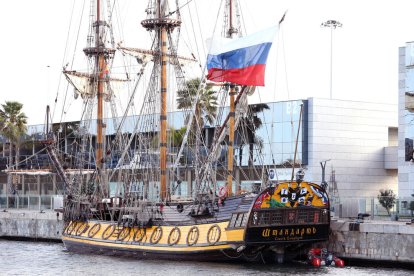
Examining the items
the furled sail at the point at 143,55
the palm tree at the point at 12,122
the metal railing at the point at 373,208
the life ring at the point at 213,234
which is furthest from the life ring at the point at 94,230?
the palm tree at the point at 12,122

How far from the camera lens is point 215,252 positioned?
4622 centimetres

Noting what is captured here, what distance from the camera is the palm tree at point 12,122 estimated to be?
319ft

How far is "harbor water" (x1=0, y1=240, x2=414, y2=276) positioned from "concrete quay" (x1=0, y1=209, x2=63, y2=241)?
13239mm

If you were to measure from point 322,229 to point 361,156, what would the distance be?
33.9 meters

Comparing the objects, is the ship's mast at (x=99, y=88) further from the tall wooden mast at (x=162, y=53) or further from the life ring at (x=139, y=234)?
the life ring at (x=139, y=234)

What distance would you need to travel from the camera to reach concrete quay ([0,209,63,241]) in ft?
225

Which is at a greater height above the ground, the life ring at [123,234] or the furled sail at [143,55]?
the furled sail at [143,55]

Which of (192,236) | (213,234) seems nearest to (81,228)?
(192,236)

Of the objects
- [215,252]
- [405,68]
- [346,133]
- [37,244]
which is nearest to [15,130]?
[37,244]

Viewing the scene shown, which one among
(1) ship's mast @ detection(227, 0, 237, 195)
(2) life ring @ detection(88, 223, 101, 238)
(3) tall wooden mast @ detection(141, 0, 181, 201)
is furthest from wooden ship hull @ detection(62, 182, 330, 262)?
(3) tall wooden mast @ detection(141, 0, 181, 201)

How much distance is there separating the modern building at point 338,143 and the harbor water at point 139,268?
27181 millimetres

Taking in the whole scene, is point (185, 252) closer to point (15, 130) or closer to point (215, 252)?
point (215, 252)

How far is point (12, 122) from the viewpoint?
97812 mm

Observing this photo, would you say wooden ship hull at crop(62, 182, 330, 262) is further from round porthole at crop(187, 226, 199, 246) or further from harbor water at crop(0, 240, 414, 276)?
harbor water at crop(0, 240, 414, 276)
